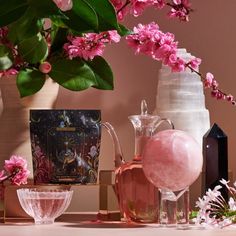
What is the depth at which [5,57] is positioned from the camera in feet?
4.24

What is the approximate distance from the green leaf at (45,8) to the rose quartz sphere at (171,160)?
26 cm

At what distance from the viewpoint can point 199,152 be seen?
1.14 m

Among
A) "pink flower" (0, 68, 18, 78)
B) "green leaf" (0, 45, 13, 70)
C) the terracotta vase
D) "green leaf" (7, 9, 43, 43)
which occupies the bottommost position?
the terracotta vase

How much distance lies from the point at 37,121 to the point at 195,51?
0.46 metres

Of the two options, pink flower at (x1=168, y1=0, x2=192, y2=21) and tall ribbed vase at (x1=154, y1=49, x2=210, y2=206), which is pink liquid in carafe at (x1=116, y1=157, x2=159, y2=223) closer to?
tall ribbed vase at (x1=154, y1=49, x2=210, y2=206)

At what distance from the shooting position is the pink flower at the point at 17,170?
49.8 inches

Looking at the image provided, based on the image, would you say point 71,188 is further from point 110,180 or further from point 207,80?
point 207,80

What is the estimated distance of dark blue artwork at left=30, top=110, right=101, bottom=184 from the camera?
4.17 feet

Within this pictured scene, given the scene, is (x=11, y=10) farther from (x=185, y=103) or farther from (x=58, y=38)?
(x=185, y=103)

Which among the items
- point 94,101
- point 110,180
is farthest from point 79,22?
point 94,101

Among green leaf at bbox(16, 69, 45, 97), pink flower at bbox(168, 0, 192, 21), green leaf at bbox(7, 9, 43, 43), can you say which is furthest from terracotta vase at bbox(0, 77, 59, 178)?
pink flower at bbox(168, 0, 192, 21)

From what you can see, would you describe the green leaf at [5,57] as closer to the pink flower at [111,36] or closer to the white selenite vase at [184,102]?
the pink flower at [111,36]

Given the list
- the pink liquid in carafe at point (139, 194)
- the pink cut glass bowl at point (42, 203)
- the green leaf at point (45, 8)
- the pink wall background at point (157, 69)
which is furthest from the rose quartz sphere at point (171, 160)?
the pink wall background at point (157, 69)

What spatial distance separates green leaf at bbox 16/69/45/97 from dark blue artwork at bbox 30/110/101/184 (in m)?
0.05
